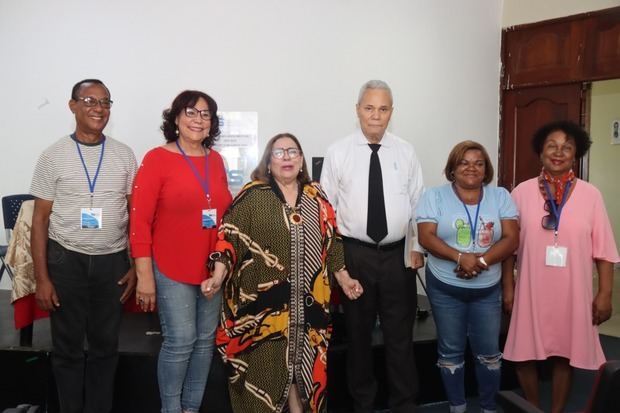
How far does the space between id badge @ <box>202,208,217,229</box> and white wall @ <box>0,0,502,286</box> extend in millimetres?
2054

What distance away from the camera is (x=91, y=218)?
2.19 meters

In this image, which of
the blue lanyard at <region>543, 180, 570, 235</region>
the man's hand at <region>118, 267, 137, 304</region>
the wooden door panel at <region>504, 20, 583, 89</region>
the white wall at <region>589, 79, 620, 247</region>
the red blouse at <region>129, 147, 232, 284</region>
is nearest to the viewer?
the red blouse at <region>129, 147, 232, 284</region>

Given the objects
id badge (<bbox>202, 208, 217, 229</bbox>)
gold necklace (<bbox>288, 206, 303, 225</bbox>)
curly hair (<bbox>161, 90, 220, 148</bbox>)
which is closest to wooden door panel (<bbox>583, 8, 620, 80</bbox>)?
gold necklace (<bbox>288, 206, 303, 225</bbox>)

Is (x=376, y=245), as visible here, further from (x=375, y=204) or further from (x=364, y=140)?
(x=364, y=140)

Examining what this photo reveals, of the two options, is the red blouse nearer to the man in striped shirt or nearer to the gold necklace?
the man in striped shirt

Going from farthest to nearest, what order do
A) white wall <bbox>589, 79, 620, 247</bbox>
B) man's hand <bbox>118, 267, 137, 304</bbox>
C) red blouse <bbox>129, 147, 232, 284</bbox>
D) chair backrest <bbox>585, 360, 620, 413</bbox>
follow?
white wall <bbox>589, 79, 620, 247</bbox> < man's hand <bbox>118, 267, 137, 304</bbox> < red blouse <bbox>129, 147, 232, 284</bbox> < chair backrest <bbox>585, 360, 620, 413</bbox>

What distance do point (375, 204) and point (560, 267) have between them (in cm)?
91

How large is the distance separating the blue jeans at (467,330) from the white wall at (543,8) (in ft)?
9.85

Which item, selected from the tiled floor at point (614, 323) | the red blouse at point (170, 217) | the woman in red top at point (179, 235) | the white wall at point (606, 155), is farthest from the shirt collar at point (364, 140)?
the white wall at point (606, 155)

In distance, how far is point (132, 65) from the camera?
154 inches

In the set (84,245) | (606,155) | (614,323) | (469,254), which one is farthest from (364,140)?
(606,155)

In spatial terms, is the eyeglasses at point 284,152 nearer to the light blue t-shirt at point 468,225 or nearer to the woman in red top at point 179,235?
the woman in red top at point 179,235

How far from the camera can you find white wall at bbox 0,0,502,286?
3867 millimetres

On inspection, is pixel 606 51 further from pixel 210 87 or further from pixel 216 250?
pixel 216 250
